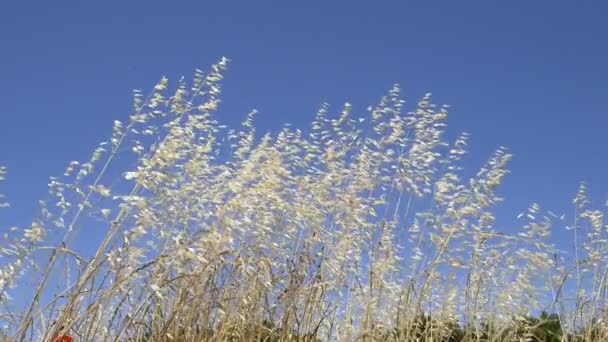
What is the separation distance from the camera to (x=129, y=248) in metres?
3.27

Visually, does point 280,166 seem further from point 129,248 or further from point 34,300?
point 34,300

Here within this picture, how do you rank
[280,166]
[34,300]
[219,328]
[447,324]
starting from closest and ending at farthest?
[34,300] < [219,328] < [280,166] < [447,324]

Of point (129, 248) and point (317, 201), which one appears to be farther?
point (317, 201)

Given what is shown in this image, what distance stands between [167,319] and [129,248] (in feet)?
1.27

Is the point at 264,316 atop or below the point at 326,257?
below

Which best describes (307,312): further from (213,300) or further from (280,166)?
(280,166)

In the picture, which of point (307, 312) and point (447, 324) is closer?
point (307, 312)

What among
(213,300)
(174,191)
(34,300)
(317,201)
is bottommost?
(34,300)

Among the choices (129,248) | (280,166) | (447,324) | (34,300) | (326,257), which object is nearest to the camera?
(34,300)

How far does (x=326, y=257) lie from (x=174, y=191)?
84 cm

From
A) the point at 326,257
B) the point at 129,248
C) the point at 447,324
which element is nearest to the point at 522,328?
the point at 447,324

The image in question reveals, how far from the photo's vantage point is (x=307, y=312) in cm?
374

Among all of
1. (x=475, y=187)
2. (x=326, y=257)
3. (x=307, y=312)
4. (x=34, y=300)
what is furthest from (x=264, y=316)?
(x=475, y=187)

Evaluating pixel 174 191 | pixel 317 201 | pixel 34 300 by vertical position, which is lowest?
pixel 34 300
